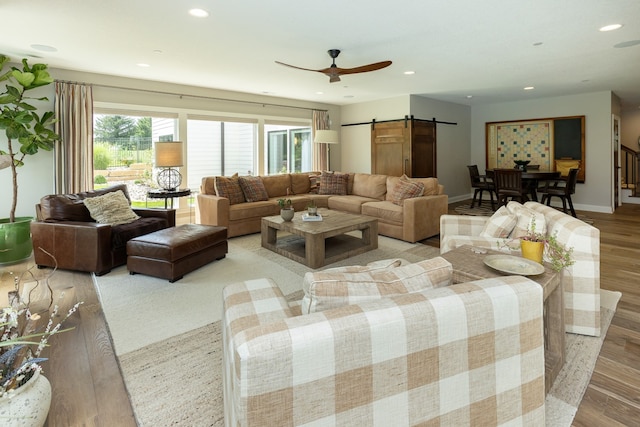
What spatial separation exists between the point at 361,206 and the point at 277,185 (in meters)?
1.66

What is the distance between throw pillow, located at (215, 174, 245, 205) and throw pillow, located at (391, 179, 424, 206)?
2.42 metres

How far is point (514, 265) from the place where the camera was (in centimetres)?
178

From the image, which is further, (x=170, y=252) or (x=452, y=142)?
(x=452, y=142)

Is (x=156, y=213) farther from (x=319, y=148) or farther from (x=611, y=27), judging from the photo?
(x=611, y=27)

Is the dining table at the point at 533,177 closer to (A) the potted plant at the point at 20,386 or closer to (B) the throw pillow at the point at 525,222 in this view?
(B) the throw pillow at the point at 525,222

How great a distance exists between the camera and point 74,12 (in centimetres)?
292

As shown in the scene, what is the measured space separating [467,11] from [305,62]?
6.98 ft

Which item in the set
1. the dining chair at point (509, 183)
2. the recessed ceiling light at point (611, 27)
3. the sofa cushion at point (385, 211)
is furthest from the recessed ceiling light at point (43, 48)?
the dining chair at point (509, 183)

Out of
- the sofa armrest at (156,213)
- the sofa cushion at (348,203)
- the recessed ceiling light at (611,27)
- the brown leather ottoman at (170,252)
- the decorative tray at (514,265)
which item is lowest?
the brown leather ottoman at (170,252)

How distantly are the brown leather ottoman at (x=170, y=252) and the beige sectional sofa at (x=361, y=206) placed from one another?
48.7 inches

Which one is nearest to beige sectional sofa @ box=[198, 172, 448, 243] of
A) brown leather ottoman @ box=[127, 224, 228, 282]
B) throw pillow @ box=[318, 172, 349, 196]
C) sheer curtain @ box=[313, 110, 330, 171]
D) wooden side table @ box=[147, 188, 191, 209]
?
throw pillow @ box=[318, 172, 349, 196]

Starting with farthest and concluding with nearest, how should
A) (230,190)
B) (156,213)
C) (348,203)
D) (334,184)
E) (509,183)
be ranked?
(509,183) → (334,184) → (348,203) → (230,190) → (156,213)

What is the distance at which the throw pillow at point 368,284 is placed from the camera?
1112 millimetres

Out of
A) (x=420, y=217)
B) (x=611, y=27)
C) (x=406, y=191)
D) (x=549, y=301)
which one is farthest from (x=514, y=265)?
(x=406, y=191)
